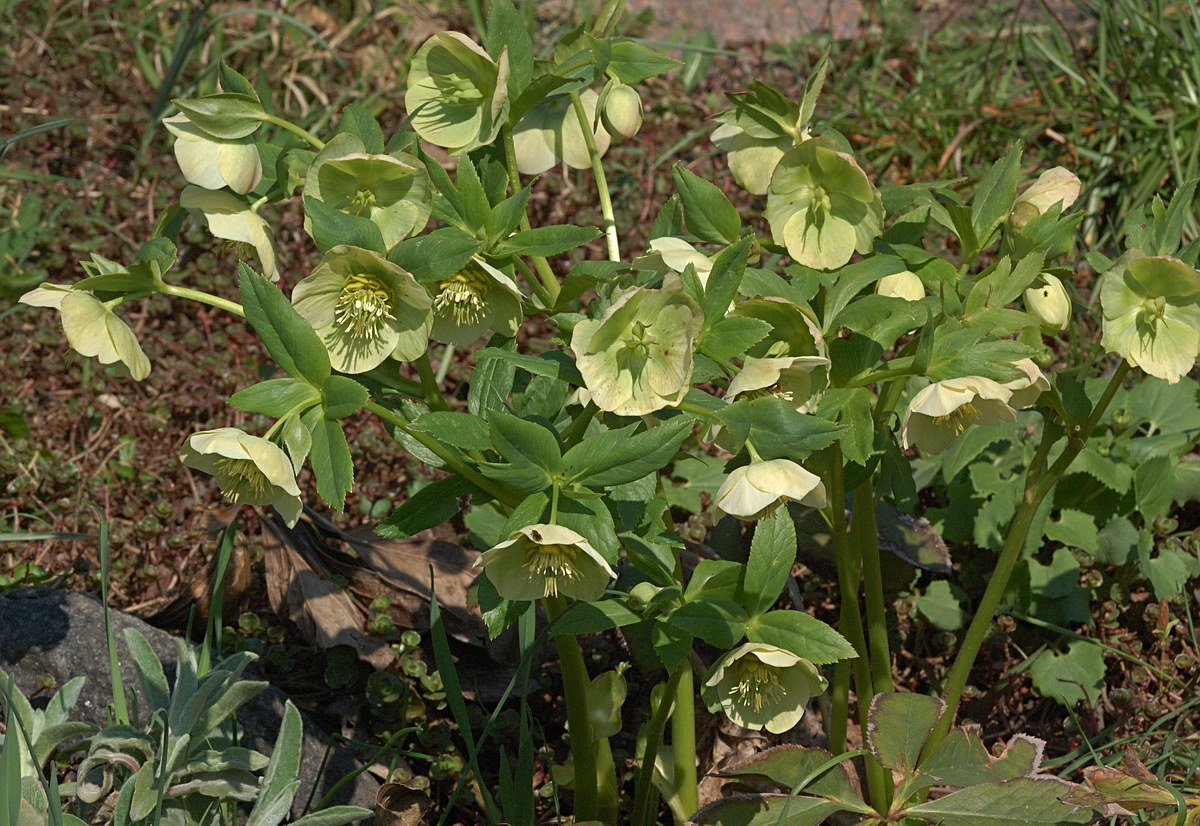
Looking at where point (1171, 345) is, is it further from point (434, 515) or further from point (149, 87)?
point (149, 87)

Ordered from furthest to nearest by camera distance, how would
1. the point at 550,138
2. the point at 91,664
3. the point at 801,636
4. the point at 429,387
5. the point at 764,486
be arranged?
the point at 91,664 < the point at 550,138 < the point at 429,387 < the point at 801,636 < the point at 764,486

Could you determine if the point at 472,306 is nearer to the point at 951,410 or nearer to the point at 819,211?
the point at 819,211

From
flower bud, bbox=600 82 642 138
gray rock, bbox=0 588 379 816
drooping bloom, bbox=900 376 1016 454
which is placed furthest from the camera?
gray rock, bbox=0 588 379 816

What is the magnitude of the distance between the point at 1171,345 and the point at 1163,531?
83cm

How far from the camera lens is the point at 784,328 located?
1.26 metres

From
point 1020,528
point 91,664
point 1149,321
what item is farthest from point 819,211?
point 91,664

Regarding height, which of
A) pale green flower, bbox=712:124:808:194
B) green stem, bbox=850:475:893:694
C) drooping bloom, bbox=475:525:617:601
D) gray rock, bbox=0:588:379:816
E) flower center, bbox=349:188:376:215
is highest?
pale green flower, bbox=712:124:808:194

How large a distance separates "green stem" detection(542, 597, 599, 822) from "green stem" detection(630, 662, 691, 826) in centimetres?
6

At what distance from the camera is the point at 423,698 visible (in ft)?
6.26

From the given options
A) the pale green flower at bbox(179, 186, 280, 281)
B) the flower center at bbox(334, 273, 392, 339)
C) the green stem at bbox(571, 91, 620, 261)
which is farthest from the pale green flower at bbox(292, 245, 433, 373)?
the green stem at bbox(571, 91, 620, 261)

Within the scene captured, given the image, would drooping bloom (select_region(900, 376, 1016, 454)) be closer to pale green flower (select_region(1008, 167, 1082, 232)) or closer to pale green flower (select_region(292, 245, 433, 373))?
pale green flower (select_region(1008, 167, 1082, 232))

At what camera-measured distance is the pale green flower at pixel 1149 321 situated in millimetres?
1295

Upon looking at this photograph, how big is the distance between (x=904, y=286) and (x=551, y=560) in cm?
52

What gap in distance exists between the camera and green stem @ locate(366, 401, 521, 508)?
3.91 ft
